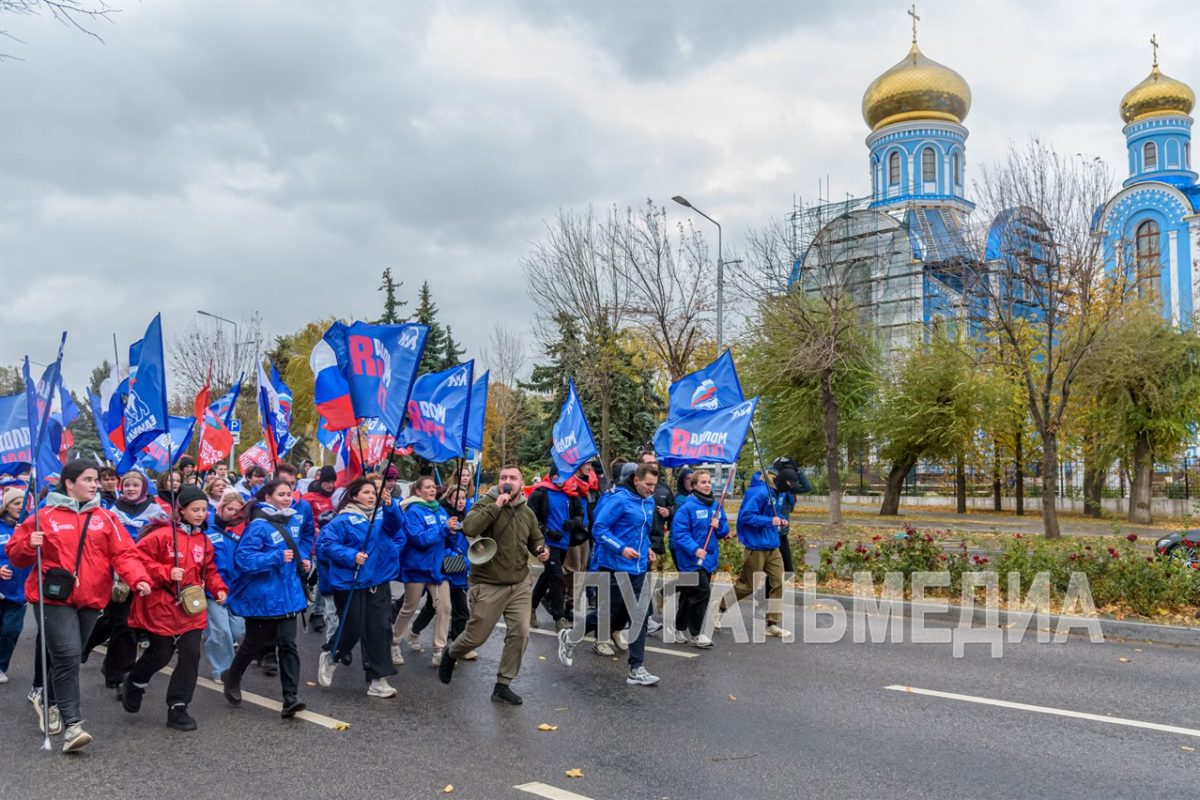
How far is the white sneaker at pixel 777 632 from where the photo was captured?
9.67 metres

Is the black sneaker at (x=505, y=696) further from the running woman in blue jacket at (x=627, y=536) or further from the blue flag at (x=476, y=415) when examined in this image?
the blue flag at (x=476, y=415)

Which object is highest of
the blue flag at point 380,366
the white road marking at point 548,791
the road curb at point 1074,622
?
the blue flag at point 380,366

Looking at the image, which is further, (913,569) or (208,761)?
(913,569)

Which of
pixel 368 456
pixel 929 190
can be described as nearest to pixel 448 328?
pixel 929 190

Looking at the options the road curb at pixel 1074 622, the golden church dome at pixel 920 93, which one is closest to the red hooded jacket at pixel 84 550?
the road curb at pixel 1074 622

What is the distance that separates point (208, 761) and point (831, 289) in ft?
67.9

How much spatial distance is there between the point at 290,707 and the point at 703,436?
5074 millimetres

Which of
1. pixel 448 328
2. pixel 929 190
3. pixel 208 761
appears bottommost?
pixel 208 761

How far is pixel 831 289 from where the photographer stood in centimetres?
2431

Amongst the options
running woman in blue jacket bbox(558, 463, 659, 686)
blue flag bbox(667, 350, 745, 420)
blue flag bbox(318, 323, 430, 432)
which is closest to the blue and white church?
blue flag bbox(667, 350, 745, 420)

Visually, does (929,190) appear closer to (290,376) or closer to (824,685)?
(290,376)

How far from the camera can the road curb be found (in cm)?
940

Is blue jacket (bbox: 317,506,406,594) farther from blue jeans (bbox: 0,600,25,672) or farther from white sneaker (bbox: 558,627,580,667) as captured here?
blue jeans (bbox: 0,600,25,672)

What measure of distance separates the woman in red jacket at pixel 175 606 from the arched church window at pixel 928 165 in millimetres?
53340
